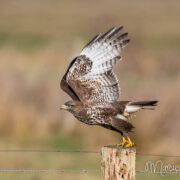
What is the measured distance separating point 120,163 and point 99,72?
2810mm

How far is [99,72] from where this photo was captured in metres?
8.91

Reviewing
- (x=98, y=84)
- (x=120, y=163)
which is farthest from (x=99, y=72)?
(x=120, y=163)

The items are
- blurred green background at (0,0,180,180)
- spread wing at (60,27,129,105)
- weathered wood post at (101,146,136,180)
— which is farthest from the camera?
blurred green background at (0,0,180,180)

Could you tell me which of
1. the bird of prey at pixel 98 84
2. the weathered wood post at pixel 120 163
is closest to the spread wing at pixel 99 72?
the bird of prey at pixel 98 84

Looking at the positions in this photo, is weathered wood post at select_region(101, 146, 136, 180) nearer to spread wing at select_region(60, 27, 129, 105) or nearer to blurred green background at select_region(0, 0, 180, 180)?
spread wing at select_region(60, 27, 129, 105)

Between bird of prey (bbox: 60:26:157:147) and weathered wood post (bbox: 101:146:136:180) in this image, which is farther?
bird of prey (bbox: 60:26:157:147)

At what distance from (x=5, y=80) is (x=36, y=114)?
1016 mm

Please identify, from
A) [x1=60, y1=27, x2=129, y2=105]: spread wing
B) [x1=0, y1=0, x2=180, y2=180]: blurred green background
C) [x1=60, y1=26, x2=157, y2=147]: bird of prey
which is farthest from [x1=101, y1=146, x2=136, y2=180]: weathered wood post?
[x1=0, y1=0, x2=180, y2=180]: blurred green background

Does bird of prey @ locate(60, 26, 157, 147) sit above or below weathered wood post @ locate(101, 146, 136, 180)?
above

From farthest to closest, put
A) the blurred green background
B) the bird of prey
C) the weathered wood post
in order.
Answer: the blurred green background < the bird of prey < the weathered wood post

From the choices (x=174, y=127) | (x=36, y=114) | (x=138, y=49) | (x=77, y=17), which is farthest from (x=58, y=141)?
(x=77, y=17)

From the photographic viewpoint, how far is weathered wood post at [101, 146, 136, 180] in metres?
6.24

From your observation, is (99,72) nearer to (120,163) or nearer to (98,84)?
(98,84)

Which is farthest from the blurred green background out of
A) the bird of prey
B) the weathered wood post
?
the weathered wood post
